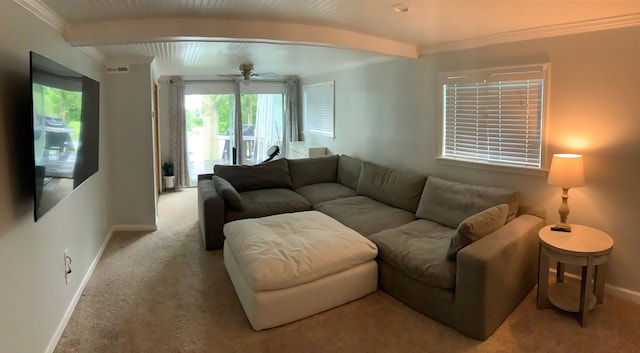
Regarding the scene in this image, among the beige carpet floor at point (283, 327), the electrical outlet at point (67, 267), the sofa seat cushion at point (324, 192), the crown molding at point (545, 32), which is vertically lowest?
the beige carpet floor at point (283, 327)

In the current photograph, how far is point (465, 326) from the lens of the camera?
2.48 meters

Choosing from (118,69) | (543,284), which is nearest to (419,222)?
(543,284)

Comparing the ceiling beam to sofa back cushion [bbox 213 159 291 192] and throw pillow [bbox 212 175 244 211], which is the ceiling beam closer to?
throw pillow [bbox 212 175 244 211]

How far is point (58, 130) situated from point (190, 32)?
3.83 ft

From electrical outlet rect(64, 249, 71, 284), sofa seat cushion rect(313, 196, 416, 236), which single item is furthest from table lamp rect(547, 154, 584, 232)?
electrical outlet rect(64, 249, 71, 284)

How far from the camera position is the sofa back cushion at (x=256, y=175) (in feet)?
16.0

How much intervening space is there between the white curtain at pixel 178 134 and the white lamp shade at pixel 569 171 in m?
6.21

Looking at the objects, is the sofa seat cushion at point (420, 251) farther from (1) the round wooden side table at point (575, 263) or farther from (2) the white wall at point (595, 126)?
(2) the white wall at point (595, 126)

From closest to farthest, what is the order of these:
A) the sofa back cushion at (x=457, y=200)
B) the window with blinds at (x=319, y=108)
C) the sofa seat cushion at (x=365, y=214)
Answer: the sofa back cushion at (x=457, y=200) < the sofa seat cushion at (x=365, y=214) < the window with blinds at (x=319, y=108)

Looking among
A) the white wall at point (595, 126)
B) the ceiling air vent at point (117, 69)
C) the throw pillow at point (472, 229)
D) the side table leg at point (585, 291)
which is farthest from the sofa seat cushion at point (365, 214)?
the ceiling air vent at point (117, 69)

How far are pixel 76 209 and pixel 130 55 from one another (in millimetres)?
1942

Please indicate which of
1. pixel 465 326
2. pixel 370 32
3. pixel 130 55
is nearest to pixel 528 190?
pixel 465 326

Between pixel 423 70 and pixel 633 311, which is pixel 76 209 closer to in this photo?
pixel 423 70

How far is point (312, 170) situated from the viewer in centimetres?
539
